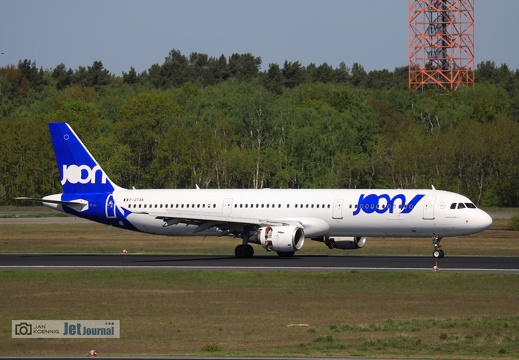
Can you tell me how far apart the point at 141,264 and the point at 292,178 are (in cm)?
7859

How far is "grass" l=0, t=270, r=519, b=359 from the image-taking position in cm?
2905

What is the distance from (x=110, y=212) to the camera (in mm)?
62375

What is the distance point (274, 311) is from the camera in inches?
1431

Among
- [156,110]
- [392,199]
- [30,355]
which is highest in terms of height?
Answer: [156,110]

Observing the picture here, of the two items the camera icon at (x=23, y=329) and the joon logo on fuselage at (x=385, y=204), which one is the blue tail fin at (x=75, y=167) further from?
the camera icon at (x=23, y=329)

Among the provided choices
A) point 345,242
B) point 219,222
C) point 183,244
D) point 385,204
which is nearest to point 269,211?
point 219,222

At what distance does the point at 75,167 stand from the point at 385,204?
18.2m

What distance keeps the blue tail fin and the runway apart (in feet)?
15.5

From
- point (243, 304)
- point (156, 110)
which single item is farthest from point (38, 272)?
point (156, 110)

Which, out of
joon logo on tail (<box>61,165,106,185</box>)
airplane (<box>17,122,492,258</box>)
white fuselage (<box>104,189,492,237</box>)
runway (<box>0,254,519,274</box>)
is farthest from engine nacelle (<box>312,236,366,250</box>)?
joon logo on tail (<box>61,165,106,185</box>)

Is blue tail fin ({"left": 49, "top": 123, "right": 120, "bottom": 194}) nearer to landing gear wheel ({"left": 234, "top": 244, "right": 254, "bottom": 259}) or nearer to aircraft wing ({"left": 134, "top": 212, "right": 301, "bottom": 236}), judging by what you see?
aircraft wing ({"left": 134, "top": 212, "right": 301, "bottom": 236})

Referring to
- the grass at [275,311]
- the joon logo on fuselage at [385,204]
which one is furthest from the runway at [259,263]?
the grass at [275,311]

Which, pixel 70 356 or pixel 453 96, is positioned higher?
pixel 453 96

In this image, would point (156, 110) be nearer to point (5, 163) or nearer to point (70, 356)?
point (5, 163)
